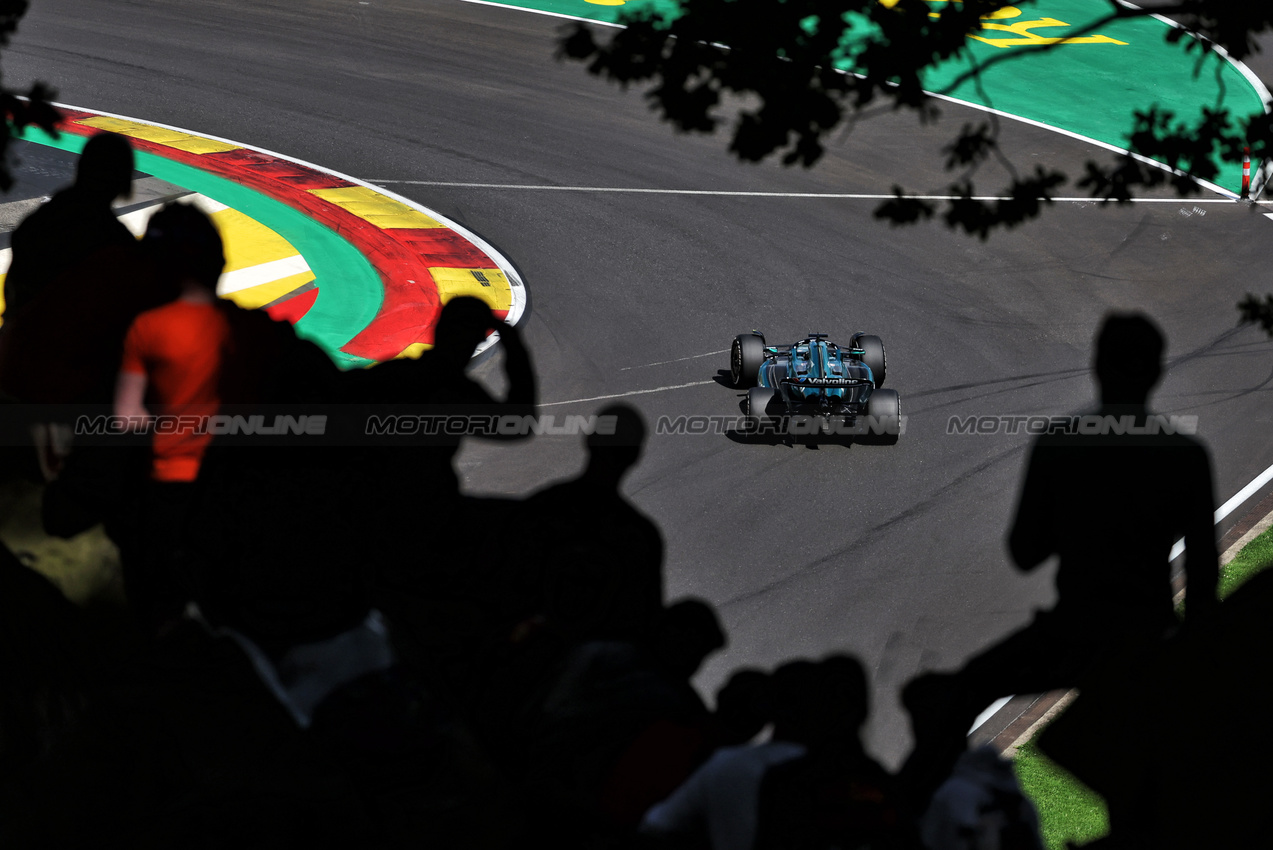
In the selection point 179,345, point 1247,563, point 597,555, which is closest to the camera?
point 597,555

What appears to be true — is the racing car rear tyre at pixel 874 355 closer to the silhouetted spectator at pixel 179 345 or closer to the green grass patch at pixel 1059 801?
the green grass patch at pixel 1059 801

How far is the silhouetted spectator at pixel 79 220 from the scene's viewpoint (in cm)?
543

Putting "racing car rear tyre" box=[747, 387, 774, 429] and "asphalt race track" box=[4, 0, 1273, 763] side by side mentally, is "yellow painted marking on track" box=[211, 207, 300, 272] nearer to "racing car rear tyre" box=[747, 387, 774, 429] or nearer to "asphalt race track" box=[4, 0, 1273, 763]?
"asphalt race track" box=[4, 0, 1273, 763]

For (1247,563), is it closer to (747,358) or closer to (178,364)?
(747,358)

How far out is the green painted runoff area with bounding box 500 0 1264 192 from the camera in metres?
20.1

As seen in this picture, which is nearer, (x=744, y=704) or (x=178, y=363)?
(x=178, y=363)

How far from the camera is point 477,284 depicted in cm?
1305

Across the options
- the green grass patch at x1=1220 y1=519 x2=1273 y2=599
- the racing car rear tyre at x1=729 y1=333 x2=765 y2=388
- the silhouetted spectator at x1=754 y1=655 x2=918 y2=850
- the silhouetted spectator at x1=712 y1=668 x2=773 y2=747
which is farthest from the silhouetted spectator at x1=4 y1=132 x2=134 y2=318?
the green grass patch at x1=1220 y1=519 x2=1273 y2=599

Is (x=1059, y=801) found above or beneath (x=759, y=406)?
beneath

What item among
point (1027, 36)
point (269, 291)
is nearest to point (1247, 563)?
point (269, 291)

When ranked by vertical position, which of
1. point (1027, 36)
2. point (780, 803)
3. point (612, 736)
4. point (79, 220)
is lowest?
point (612, 736)

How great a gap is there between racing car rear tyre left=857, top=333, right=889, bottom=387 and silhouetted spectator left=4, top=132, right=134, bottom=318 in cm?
658

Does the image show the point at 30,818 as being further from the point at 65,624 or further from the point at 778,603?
the point at 778,603

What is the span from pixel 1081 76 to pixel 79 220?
2106cm
